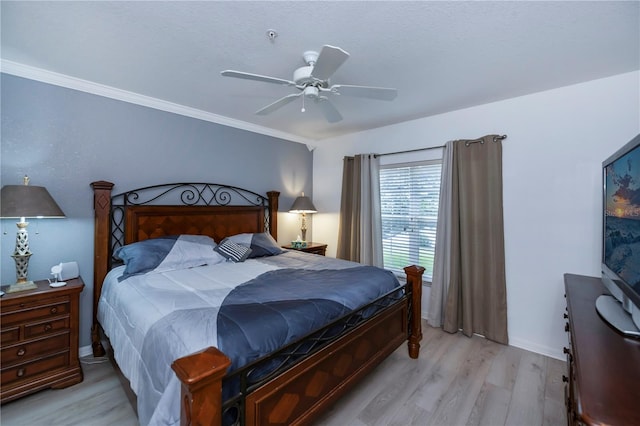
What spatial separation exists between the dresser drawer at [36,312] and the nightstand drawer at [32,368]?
32 centimetres

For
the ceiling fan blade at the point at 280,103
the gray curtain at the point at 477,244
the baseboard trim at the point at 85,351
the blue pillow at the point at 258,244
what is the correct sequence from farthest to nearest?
the blue pillow at the point at 258,244 < the gray curtain at the point at 477,244 < the baseboard trim at the point at 85,351 < the ceiling fan blade at the point at 280,103

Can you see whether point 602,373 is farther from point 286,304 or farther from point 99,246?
point 99,246

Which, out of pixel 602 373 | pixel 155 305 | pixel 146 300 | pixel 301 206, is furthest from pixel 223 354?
pixel 301 206

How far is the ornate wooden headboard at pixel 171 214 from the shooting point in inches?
103

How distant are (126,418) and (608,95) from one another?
4.51m

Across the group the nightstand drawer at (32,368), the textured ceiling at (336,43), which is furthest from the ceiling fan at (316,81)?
the nightstand drawer at (32,368)

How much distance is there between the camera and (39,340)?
81.1 inches

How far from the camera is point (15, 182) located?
2289mm

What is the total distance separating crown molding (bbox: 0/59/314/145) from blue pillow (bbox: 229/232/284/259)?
1510 mm

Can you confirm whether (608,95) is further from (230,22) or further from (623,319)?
(230,22)

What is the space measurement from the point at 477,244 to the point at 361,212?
155 cm

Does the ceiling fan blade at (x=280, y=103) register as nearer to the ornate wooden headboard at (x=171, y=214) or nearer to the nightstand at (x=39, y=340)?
the ornate wooden headboard at (x=171, y=214)

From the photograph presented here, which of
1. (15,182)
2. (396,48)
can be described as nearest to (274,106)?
(396,48)

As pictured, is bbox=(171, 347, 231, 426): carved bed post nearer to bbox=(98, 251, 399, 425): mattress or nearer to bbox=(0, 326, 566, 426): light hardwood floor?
bbox=(98, 251, 399, 425): mattress
